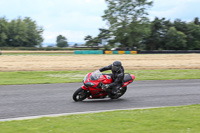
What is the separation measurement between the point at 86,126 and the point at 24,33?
77.4 m

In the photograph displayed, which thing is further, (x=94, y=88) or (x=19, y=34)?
(x=19, y=34)

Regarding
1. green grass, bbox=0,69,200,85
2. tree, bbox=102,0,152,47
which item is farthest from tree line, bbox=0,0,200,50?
green grass, bbox=0,69,200,85

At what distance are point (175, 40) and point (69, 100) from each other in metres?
62.3

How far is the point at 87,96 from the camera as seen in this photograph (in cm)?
941

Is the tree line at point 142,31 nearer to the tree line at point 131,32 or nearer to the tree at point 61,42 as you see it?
the tree line at point 131,32

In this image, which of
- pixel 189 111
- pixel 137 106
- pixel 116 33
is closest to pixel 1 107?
pixel 137 106

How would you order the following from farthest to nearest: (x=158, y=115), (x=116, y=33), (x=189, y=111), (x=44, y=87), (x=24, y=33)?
(x=24, y=33) → (x=116, y=33) → (x=44, y=87) → (x=189, y=111) → (x=158, y=115)

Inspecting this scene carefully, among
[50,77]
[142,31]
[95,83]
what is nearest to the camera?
[95,83]

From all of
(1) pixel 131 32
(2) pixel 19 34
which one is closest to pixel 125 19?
(1) pixel 131 32

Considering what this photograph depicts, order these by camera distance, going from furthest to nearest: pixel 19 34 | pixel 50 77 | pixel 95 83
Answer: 1. pixel 19 34
2. pixel 50 77
3. pixel 95 83

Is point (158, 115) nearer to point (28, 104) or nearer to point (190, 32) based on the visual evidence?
point (28, 104)

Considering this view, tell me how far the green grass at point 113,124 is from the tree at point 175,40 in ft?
208

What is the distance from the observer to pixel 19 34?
78625 mm

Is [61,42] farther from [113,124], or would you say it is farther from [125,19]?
[113,124]
